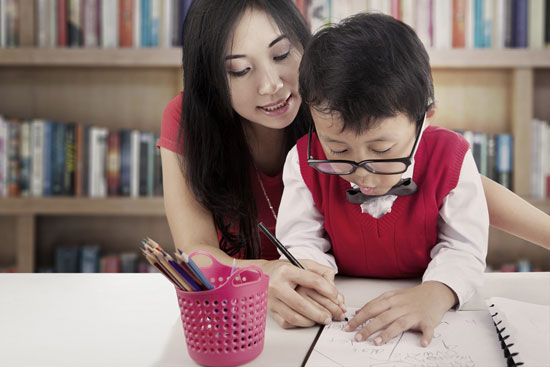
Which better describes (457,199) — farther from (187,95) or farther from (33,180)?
(33,180)

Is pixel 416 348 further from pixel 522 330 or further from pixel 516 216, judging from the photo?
pixel 516 216

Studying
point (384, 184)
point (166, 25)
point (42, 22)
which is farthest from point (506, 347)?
point (42, 22)

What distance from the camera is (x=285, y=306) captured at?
0.75 metres

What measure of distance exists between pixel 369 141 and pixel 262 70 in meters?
0.35

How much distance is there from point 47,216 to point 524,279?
77.4 inches

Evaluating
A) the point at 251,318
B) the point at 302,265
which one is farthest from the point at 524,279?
the point at 251,318

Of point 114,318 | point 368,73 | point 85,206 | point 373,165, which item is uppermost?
point 368,73

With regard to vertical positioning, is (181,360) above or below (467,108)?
below

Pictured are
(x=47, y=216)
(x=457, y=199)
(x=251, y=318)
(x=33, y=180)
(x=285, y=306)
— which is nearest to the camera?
(x=251, y=318)

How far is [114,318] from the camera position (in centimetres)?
82

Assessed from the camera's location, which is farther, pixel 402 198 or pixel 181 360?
pixel 402 198

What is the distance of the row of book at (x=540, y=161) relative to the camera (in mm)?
2100

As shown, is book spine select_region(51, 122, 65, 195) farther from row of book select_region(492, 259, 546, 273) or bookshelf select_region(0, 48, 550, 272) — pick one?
row of book select_region(492, 259, 546, 273)

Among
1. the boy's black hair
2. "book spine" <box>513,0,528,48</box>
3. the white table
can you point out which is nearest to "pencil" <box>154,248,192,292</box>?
the white table
